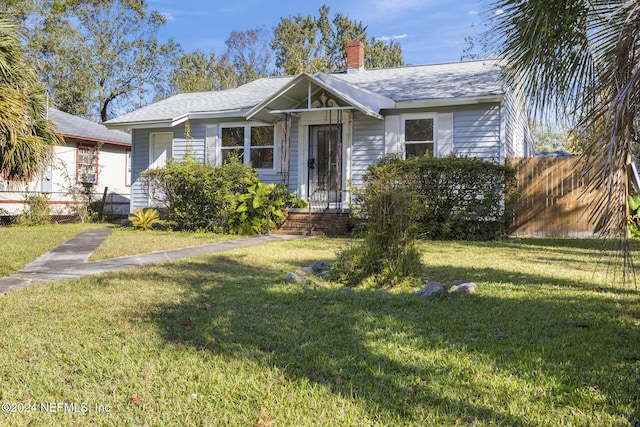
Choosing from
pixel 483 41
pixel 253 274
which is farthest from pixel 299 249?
pixel 483 41

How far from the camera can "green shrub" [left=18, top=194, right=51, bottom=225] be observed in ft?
54.3

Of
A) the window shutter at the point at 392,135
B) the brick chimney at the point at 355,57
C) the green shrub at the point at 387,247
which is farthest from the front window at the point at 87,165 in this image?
the green shrub at the point at 387,247

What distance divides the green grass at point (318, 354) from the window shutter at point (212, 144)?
9996mm

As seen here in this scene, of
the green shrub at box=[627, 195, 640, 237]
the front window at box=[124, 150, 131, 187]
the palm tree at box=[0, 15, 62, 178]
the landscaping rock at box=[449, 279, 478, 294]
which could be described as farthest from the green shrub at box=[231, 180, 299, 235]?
the front window at box=[124, 150, 131, 187]

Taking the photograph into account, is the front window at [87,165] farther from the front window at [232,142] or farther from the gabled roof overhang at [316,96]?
the gabled roof overhang at [316,96]

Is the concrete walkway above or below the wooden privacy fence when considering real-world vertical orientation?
below

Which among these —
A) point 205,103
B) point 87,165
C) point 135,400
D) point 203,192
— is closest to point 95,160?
point 87,165

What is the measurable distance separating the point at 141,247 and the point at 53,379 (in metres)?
6.68

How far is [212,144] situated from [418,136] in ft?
21.4

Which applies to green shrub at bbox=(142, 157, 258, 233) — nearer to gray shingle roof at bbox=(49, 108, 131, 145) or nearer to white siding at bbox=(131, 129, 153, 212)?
white siding at bbox=(131, 129, 153, 212)

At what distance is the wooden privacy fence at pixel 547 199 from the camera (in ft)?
41.1

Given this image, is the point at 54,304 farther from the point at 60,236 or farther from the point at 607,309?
the point at 60,236

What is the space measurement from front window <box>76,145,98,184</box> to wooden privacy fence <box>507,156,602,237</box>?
16.0 meters

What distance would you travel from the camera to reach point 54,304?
16.0ft
